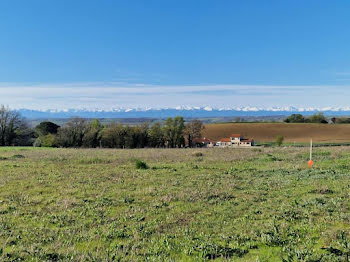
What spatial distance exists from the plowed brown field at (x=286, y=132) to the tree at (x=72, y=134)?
164ft

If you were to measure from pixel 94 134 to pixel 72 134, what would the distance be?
16.8 ft

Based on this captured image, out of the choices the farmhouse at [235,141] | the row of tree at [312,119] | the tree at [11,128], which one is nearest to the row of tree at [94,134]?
the tree at [11,128]

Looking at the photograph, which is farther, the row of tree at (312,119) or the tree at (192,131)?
the row of tree at (312,119)

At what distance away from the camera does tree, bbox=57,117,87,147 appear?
66.1 m

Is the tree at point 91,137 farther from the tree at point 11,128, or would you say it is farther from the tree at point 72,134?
the tree at point 11,128

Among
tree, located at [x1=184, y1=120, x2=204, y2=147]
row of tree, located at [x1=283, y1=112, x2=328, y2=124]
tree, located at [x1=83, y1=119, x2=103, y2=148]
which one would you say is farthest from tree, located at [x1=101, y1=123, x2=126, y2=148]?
row of tree, located at [x1=283, y1=112, x2=328, y2=124]

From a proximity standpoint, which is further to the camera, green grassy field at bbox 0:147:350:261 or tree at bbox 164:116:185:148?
tree at bbox 164:116:185:148

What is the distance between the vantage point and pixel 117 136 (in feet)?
225

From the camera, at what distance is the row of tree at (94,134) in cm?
6650

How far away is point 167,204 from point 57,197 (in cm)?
495

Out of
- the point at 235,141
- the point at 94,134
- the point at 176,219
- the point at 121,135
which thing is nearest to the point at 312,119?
the point at 235,141

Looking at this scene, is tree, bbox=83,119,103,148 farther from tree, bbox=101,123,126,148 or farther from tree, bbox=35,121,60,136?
tree, bbox=35,121,60,136

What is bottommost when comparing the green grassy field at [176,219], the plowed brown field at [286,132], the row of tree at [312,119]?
the plowed brown field at [286,132]

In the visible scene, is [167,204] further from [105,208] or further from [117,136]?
[117,136]
